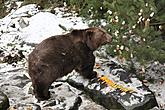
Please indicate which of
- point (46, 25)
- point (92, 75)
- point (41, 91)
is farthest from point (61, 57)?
point (46, 25)

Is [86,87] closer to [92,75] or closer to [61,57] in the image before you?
[92,75]

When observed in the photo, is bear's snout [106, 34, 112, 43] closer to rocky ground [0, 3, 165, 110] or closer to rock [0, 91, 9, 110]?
rocky ground [0, 3, 165, 110]

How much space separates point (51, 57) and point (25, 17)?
Result: 438cm

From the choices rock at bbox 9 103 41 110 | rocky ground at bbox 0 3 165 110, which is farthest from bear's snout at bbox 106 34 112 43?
rock at bbox 9 103 41 110

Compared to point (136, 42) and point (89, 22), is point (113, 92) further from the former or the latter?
point (89, 22)

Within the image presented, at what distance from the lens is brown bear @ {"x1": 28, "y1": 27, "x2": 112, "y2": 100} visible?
19.5 feet

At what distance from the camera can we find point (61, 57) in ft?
20.2

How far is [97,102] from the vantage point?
645 centimetres

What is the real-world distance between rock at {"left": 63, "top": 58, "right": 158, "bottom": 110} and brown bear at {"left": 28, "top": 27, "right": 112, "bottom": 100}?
8.6 inches

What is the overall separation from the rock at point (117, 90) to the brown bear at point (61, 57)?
0.72ft

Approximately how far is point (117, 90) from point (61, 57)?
1096 mm

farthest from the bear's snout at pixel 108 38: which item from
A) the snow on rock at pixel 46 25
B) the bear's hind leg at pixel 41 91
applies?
the snow on rock at pixel 46 25

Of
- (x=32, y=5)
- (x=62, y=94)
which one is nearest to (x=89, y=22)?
(x=62, y=94)

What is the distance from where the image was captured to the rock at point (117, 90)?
6109mm
